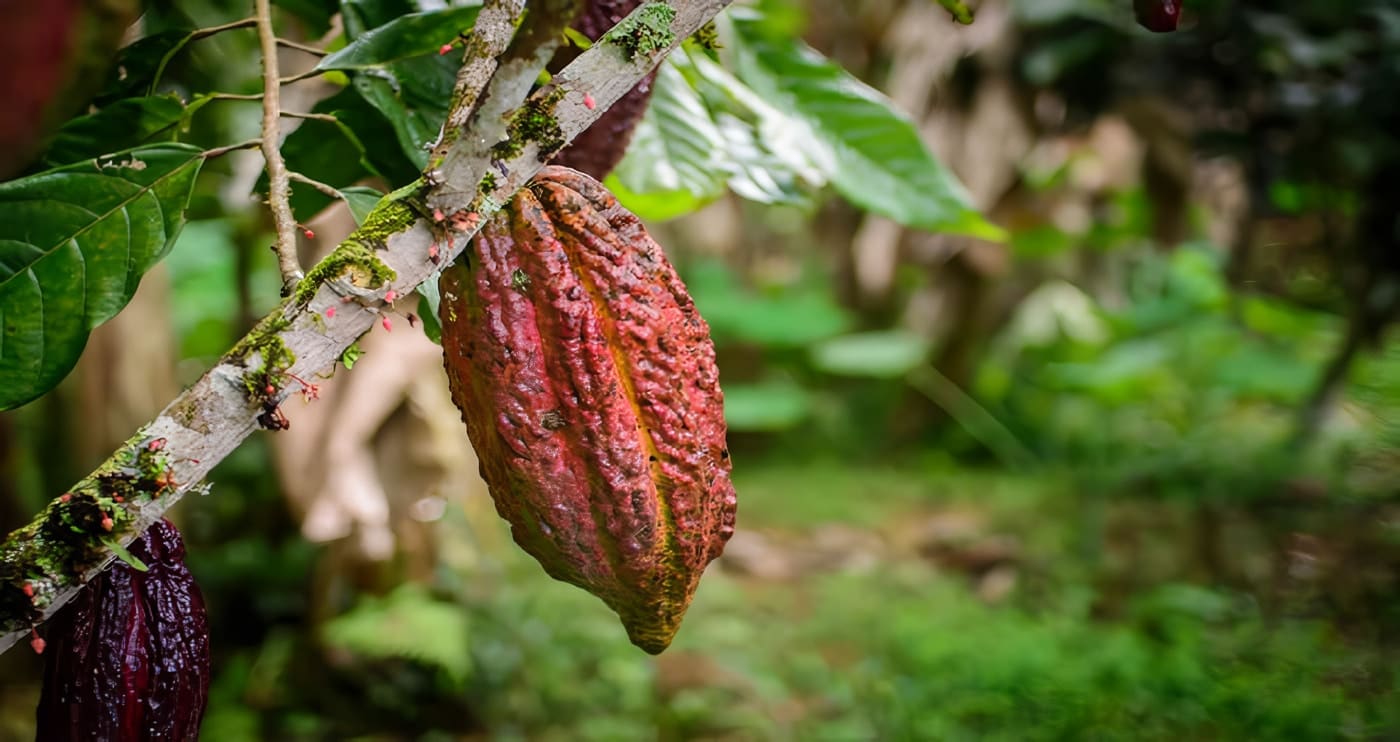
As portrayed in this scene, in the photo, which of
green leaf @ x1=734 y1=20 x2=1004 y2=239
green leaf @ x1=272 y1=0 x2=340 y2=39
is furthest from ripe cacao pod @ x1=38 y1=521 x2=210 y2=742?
green leaf @ x1=734 y1=20 x2=1004 y2=239

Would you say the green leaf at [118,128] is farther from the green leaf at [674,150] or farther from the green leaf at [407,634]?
the green leaf at [407,634]

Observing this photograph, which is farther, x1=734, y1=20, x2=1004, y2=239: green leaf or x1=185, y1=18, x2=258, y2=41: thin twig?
x1=734, y1=20, x2=1004, y2=239: green leaf

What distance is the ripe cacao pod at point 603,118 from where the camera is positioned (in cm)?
70

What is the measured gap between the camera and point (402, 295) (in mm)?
459

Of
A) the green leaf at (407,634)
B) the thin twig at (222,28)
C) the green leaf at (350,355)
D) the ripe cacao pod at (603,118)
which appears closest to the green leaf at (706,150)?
the ripe cacao pod at (603,118)

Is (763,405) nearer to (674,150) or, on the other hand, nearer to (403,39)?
(674,150)

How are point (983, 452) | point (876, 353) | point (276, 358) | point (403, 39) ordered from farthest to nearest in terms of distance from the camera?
1. point (983, 452)
2. point (876, 353)
3. point (403, 39)
4. point (276, 358)

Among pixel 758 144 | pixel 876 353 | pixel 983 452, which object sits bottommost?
pixel 983 452

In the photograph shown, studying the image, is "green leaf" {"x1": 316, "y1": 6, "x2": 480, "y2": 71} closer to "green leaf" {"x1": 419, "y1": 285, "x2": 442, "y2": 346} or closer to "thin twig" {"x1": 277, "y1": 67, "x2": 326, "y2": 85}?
"thin twig" {"x1": 277, "y1": 67, "x2": 326, "y2": 85}

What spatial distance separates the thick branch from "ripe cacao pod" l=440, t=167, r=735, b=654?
0.20 ft

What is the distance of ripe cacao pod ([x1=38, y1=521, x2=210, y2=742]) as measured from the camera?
20.4 inches

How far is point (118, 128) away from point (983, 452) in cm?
465

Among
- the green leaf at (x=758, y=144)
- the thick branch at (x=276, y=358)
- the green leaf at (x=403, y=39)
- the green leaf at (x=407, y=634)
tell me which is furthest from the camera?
the green leaf at (x=407, y=634)

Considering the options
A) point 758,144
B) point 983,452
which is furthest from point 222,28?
point 983,452
